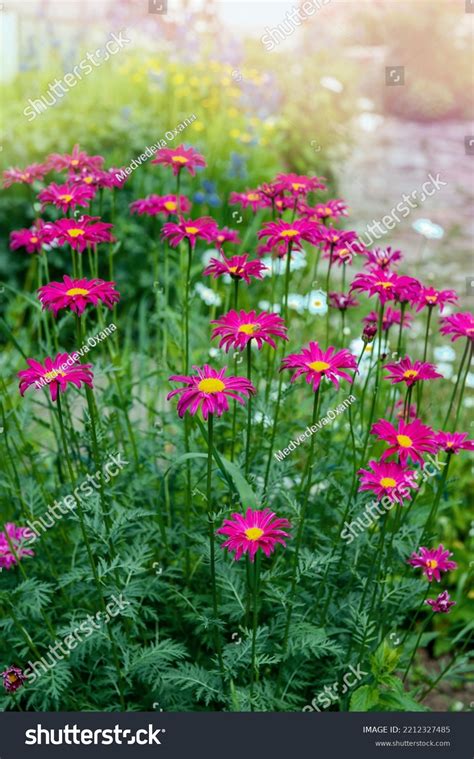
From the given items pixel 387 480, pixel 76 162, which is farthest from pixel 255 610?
pixel 76 162

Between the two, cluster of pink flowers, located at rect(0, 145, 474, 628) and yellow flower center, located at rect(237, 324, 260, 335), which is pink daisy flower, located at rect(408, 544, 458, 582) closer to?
cluster of pink flowers, located at rect(0, 145, 474, 628)

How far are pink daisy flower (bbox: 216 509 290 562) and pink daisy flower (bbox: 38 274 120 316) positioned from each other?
1.42 feet

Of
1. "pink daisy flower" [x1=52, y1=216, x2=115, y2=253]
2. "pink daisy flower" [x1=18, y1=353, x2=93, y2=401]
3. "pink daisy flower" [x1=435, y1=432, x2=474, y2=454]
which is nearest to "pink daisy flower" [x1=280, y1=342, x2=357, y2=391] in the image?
"pink daisy flower" [x1=435, y1=432, x2=474, y2=454]

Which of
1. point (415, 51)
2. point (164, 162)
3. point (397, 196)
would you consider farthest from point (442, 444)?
point (415, 51)

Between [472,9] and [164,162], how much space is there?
1113mm

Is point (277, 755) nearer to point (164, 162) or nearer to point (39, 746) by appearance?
point (39, 746)

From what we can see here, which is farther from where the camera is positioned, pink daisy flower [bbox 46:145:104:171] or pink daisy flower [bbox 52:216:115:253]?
pink daisy flower [bbox 46:145:104:171]

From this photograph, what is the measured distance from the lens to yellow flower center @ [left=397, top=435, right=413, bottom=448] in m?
1.47

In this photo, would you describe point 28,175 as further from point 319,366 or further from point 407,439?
point 407,439

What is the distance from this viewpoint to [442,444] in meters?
1.57

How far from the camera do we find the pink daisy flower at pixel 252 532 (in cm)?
138

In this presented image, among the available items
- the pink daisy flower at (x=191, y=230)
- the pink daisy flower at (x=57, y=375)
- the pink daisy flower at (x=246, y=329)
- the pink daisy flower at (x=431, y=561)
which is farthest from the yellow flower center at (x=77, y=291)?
the pink daisy flower at (x=431, y=561)

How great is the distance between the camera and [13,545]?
6.26 ft

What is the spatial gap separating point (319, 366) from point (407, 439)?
7.7 inches
